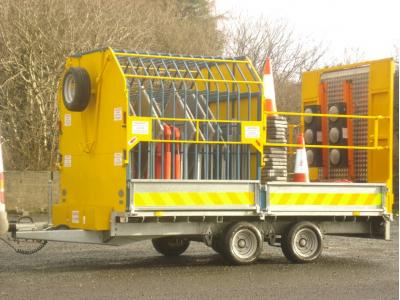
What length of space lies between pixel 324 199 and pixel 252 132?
1.62m

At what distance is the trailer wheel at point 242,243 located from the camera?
13852mm

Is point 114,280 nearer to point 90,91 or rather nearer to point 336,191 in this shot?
point 90,91

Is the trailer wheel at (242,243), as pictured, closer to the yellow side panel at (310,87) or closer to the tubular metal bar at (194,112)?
the tubular metal bar at (194,112)

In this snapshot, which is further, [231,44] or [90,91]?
[231,44]

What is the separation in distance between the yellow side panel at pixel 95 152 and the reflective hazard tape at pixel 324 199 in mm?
2441

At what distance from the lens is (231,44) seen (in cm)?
4412

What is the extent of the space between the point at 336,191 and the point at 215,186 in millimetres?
2110

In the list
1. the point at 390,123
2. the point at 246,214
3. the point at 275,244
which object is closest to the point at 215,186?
the point at 246,214

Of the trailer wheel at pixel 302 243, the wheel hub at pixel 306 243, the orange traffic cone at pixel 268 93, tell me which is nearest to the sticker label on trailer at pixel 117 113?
the orange traffic cone at pixel 268 93

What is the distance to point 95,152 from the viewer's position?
548 inches

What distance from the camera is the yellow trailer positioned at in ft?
43.4

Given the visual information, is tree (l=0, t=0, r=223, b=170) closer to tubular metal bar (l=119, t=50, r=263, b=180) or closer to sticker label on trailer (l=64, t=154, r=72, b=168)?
sticker label on trailer (l=64, t=154, r=72, b=168)

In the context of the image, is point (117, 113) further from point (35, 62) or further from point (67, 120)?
point (35, 62)

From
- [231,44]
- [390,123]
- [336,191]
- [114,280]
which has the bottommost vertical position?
[114,280]
